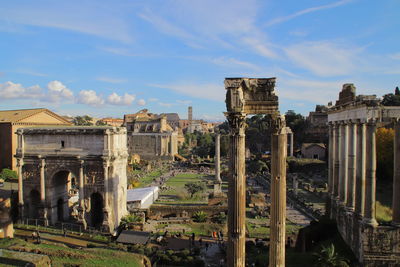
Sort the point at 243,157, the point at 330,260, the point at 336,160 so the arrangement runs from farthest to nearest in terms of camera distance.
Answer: the point at 336,160 → the point at 330,260 → the point at 243,157

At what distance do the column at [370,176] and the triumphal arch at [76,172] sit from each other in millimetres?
16014

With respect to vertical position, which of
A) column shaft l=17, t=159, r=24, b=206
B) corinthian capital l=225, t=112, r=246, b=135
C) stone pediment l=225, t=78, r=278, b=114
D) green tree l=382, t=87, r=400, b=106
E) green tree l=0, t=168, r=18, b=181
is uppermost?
green tree l=382, t=87, r=400, b=106

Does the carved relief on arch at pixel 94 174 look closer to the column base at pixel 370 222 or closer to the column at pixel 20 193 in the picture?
the column at pixel 20 193

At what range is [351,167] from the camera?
47.3 feet

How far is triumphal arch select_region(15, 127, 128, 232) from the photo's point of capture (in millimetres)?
22281

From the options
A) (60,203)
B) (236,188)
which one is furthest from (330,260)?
(60,203)

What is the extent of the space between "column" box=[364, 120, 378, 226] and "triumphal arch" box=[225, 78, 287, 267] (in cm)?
575

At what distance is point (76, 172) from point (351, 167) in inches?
713

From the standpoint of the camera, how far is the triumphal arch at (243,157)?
7973mm

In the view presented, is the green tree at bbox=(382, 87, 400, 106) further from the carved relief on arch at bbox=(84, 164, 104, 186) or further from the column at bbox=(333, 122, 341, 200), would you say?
the carved relief on arch at bbox=(84, 164, 104, 186)

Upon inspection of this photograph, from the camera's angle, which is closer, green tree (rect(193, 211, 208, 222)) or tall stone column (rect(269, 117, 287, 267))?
tall stone column (rect(269, 117, 287, 267))

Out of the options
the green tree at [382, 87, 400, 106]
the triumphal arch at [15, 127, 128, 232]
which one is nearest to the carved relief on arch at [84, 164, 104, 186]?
the triumphal arch at [15, 127, 128, 232]

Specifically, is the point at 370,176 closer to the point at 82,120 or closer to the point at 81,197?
the point at 81,197

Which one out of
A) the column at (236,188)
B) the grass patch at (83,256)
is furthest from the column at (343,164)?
the grass patch at (83,256)
